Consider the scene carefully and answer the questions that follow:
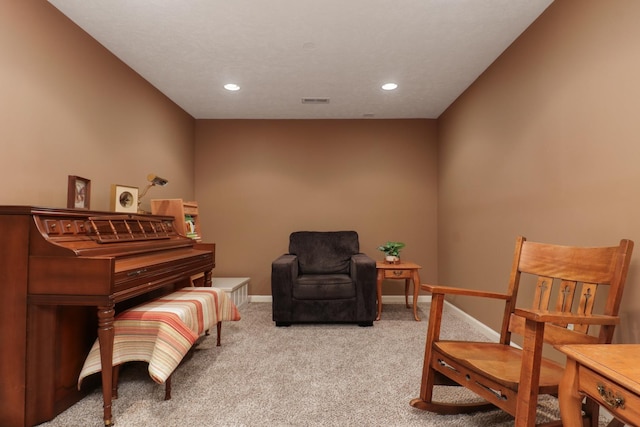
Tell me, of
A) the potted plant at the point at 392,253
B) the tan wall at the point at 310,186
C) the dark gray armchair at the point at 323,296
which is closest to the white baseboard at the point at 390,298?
the tan wall at the point at 310,186

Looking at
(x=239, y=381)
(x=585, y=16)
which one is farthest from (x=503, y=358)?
(x=585, y=16)

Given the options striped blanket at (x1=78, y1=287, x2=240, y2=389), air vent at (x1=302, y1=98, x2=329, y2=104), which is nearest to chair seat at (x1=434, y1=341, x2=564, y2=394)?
striped blanket at (x1=78, y1=287, x2=240, y2=389)

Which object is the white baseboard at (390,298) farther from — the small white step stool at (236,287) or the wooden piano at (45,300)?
the wooden piano at (45,300)

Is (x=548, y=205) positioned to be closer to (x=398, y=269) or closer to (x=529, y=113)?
(x=529, y=113)

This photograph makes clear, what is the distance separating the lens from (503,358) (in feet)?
5.09

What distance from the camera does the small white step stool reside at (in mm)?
3696

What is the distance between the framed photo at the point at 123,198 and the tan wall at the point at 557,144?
311 cm

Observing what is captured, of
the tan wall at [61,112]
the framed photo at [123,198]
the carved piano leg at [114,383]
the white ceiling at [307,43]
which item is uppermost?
the white ceiling at [307,43]

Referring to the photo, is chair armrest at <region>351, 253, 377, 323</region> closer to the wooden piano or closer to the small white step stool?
the small white step stool

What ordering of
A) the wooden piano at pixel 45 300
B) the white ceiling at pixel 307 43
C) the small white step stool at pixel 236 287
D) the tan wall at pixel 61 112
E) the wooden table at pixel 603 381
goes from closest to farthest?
the wooden table at pixel 603 381 → the wooden piano at pixel 45 300 → the tan wall at pixel 61 112 → the white ceiling at pixel 307 43 → the small white step stool at pixel 236 287

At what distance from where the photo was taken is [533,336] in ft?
3.96

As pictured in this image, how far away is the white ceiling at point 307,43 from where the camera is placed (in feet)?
7.04

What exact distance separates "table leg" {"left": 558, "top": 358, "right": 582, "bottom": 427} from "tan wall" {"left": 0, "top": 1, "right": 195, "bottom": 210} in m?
2.71

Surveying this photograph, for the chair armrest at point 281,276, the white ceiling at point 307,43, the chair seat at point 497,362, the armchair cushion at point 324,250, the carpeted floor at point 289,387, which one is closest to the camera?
the chair seat at point 497,362
